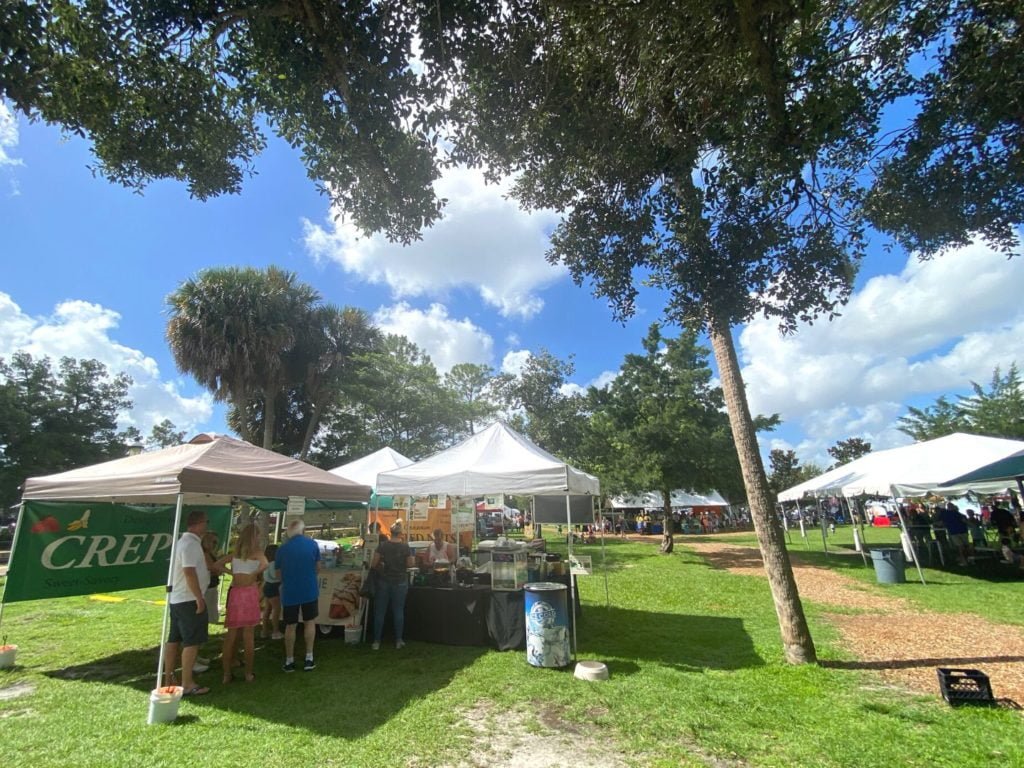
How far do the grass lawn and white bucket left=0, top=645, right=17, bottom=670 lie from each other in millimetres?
228

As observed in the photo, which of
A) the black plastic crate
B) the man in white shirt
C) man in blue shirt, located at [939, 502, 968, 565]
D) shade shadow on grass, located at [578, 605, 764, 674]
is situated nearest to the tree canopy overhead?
the man in white shirt

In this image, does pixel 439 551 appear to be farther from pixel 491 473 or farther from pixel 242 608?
pixel 242 608

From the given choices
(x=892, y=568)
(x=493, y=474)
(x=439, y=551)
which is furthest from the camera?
(x=892, y=568)

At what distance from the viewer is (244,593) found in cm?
549

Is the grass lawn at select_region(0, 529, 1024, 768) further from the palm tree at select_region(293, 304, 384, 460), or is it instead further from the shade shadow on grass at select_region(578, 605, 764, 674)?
the palm tree at select_region(293, 304, 384, 460)

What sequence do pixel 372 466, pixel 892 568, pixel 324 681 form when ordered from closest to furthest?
pixel 324 681, pixel 892 568, pixel 372 466

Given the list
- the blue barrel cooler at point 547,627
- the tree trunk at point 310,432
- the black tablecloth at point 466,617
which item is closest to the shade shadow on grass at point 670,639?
the blue barrel cooler at point 547,627

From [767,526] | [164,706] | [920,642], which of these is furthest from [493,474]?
[920,642]

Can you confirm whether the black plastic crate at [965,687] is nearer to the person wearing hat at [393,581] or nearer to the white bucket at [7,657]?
the person wearing hat at [393,581]

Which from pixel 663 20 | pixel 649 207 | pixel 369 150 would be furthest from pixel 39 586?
pixel 663 20

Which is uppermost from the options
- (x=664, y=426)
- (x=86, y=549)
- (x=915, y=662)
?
(x=664, y=426)

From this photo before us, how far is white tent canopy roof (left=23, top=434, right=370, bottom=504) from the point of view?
17.1 ft

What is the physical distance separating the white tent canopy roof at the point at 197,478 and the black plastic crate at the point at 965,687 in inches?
282

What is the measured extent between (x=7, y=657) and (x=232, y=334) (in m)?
15.5
